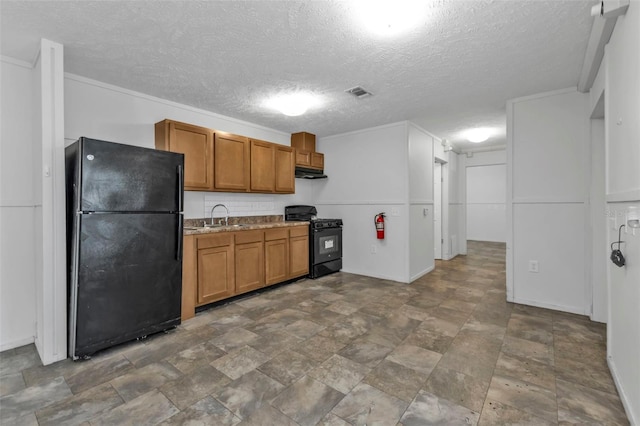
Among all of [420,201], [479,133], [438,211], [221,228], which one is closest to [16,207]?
[221,228]

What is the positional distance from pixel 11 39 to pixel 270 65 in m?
1.96

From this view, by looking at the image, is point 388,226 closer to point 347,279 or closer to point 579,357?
point 347,279

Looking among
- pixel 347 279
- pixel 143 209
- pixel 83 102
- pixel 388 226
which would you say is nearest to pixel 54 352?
pixel 143 209

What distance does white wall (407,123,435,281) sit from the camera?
447 cm

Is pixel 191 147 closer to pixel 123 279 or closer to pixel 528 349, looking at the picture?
pixel 123 279

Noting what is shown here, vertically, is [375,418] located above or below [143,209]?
below

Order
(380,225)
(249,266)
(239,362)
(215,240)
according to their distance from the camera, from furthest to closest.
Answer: (380,225)
(249,266)
(215,240)
(239,362)

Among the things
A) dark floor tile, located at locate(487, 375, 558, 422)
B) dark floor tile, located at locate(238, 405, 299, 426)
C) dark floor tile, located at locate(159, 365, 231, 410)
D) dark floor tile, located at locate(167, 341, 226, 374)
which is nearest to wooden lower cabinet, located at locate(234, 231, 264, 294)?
dark floor tile, located at locate(167, 341, 226, 374)

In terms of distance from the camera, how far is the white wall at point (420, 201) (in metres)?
4.47

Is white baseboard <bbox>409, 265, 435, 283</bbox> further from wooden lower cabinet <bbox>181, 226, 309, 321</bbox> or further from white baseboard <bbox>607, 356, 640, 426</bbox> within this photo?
white baseboard <bbox>607, 356, 640, 426</bbox>

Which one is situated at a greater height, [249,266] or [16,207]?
[16,207]

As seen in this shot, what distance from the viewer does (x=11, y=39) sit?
2174 mm

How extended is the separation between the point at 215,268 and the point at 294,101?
7.15 feet

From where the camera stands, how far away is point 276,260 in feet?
13.4
